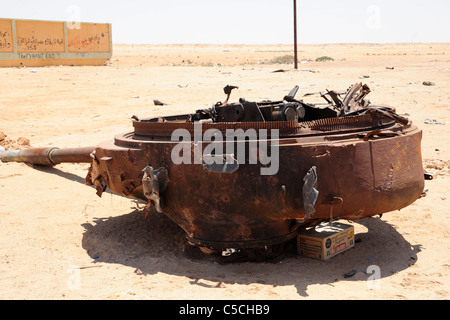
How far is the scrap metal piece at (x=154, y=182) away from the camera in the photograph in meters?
4.04

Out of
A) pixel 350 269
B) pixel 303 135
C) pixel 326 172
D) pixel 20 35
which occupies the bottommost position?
pixel 350 269

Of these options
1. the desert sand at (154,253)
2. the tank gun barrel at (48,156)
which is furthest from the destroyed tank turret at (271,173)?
the tank gun barrel at (48,156)

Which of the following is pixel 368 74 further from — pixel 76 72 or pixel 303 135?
pixel 303 135

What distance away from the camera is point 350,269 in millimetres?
4125

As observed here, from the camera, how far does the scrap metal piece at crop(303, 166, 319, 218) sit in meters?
3.71

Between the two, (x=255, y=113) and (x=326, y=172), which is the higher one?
(x=255, y=113)

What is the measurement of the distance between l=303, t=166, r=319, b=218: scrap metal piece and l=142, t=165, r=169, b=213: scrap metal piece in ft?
3.46

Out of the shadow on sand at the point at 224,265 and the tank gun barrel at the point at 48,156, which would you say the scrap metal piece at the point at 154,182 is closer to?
the shadow on sand at the point at 224,265

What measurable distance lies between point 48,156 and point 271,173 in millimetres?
3921

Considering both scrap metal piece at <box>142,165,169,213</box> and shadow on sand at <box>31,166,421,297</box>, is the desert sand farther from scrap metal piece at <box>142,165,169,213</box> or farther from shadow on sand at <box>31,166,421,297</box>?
scrap metal piece at <box>142,165,169,213</box>

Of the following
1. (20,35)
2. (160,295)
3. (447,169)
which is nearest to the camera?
(160,295)

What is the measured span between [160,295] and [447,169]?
16.1ft

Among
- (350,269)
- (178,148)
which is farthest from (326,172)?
(178,148)

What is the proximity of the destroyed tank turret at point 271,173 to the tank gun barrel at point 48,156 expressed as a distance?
1.61m
